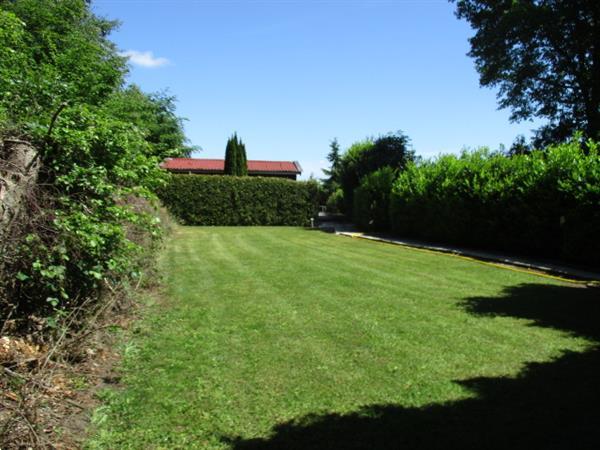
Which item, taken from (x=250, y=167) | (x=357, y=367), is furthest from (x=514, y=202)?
(x=250, y=167)

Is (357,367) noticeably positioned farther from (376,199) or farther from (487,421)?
(376,199)

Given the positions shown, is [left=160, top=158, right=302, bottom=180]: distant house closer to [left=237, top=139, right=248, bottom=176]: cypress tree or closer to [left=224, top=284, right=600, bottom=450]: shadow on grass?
[left=237, top=139, right=248, bottom=176]: cypress tree

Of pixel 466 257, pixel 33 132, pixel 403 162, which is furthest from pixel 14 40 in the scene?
pixel 403 162

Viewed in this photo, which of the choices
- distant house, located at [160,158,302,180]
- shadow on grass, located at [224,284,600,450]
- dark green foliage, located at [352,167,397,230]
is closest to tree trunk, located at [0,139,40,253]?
shadow on grass, located at [224,284,600,450]

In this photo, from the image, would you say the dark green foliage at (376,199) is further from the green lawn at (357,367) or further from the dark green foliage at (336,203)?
the green lawn at (357,367)

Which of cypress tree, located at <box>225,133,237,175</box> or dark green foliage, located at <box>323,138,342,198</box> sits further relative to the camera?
dark green foliage, located at <box>323,138,342,198</box>

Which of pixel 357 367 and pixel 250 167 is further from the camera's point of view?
pixel 250 167

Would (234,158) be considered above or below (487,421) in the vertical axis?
above

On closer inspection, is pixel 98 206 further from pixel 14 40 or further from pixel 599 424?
pixel 599 424

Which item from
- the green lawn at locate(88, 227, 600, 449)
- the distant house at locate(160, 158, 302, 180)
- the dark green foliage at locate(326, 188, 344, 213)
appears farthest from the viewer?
the distant house at locate(160, 158, 302, 180)

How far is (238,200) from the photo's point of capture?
2595 centimetres

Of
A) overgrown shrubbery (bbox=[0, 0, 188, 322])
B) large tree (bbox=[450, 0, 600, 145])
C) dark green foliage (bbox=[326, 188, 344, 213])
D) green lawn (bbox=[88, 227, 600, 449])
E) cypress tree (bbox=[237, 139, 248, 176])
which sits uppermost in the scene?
large tree (bbox=[450, 0, 600, 145])

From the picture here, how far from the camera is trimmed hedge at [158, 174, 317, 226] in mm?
24828

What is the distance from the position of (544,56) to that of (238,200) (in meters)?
19.8
